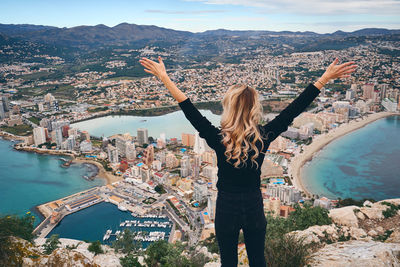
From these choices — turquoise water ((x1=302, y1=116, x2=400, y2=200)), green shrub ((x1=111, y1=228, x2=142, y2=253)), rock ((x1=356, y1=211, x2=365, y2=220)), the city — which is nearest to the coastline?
the city

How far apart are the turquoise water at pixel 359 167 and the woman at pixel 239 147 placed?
684 centimetres

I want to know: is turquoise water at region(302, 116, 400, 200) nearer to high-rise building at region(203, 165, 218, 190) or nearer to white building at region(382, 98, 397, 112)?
high-rise building at region(203, 165, 218, 190)

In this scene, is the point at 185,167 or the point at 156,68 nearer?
the point at 156,68

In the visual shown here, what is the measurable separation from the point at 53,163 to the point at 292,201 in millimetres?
7789

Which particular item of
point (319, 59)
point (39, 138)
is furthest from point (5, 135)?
point (319, 59)

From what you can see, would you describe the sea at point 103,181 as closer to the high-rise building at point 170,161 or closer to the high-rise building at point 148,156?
the high-rise building at point 148,156

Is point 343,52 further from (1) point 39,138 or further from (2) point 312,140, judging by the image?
(1) point 39,138

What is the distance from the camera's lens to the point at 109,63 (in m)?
27.7

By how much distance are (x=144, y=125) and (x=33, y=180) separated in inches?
231

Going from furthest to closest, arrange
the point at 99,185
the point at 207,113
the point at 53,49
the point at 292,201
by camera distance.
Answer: the point at 53,49 → the point at 207,113 → the point at 99,185 → the point at 292,201

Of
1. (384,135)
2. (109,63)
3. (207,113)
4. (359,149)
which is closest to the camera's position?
(359,149)

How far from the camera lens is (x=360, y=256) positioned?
3.10 feet

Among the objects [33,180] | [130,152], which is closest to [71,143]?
[33,180]

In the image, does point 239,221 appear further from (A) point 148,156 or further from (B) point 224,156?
(A) point 148,156
